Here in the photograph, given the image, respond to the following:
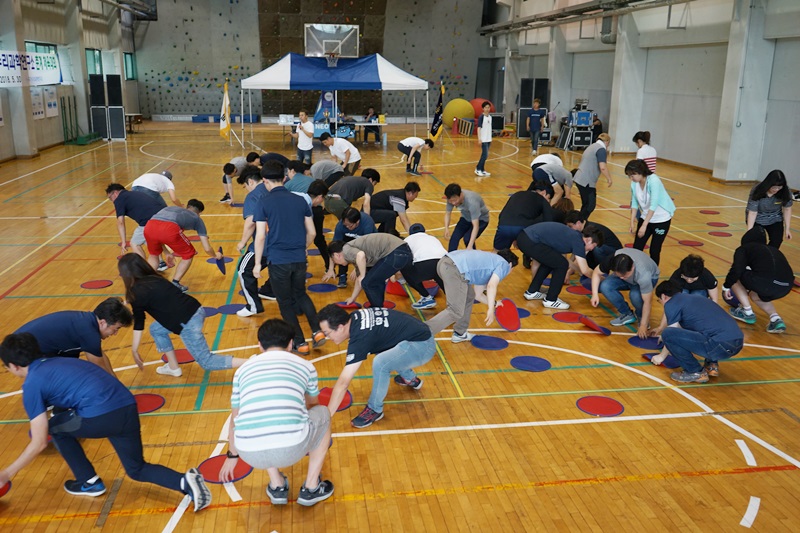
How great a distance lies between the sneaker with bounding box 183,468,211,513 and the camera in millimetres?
4738

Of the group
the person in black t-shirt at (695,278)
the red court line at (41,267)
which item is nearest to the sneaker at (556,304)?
the person in black t-shirt at (695,278)

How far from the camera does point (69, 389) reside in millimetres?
4512

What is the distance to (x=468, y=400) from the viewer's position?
6457 mm

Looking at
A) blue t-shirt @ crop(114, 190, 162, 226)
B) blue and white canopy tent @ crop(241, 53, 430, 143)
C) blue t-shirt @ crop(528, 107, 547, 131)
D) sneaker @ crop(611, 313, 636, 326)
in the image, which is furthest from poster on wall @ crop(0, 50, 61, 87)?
sneaker @ crop(611, 313, 636, 326)

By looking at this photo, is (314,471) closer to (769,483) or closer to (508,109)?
(769,483)

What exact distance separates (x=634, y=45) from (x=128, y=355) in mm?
20223

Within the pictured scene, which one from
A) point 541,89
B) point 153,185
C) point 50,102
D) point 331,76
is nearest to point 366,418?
point 153,185

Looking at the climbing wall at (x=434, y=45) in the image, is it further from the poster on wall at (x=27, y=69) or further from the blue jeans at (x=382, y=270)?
the blue jeans at (x=382, y=270)

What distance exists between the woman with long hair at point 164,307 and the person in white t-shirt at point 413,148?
463 inches

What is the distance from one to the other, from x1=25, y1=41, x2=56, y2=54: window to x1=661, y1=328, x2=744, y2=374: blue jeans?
2180 centimetres

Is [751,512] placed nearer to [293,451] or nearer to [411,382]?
[411,382]

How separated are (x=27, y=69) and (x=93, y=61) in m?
8.55

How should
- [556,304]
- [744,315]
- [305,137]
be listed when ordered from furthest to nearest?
[305,137], [556,304], [744,315]

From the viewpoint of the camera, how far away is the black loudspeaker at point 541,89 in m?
28.2
